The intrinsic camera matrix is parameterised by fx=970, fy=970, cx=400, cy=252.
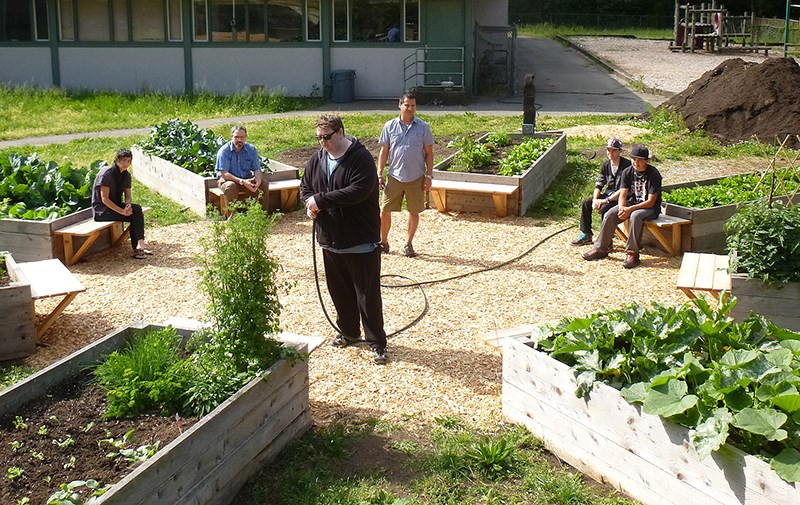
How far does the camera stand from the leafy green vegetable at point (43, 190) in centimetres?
1147

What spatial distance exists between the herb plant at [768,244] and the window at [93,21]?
23.4 m

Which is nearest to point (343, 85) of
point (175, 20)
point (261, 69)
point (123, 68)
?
A: point (261, 69)

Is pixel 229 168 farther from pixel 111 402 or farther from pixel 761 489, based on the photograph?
pixel 761 489

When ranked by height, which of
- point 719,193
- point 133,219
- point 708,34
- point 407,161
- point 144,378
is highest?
point 708,34

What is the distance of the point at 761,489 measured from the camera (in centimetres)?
477

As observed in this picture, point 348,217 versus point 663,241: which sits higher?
point 348,217

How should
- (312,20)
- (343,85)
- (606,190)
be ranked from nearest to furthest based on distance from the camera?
1. (606,190)
2. (343,85)
3. (312,20)

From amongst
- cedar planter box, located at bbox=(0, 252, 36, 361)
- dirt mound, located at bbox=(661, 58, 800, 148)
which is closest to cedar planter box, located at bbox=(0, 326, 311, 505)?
cedar planter box, located at bbox=(0, 252, 36, 361)

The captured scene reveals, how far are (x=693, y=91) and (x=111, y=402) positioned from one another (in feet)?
55.1

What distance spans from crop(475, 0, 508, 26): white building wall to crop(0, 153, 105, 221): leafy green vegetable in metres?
21.3

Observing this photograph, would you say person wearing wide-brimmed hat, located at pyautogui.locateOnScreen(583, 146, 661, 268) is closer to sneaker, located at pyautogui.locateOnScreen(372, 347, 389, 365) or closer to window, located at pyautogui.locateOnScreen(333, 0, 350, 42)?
sneaker, located at pyautogui.locateOnScreen(372, 347, 389, 365)

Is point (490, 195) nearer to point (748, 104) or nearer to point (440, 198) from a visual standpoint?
point (440, 198)

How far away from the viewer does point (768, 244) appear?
329 inches

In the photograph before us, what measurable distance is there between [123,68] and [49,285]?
20.6m
